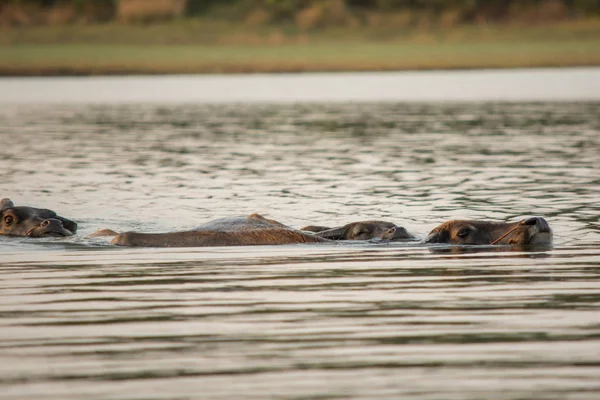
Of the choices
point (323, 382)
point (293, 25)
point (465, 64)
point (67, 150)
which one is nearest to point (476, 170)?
point (67, 150)

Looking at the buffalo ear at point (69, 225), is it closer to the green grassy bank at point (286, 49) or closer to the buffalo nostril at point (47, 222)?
the buffalo nostril at point (47, 222)

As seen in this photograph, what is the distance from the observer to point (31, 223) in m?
22.5

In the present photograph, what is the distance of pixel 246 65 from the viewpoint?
5605 inches

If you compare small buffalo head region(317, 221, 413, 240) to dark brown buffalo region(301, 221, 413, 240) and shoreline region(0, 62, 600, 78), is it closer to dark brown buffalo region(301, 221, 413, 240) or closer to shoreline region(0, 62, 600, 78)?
dark brown buffalo region(301, 221, 413, 240)

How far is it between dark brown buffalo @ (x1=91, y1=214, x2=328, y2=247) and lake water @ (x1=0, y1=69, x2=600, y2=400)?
37cm

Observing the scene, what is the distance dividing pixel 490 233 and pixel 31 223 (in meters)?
6.15

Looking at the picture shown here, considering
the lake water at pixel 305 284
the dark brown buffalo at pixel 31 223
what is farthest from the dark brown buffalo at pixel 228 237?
the dark brown buffalo at pixel 31 223

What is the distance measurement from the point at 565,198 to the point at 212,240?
7.98m

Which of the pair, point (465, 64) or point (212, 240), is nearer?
point (212, 240)

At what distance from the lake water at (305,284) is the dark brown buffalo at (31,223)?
0.38 metres

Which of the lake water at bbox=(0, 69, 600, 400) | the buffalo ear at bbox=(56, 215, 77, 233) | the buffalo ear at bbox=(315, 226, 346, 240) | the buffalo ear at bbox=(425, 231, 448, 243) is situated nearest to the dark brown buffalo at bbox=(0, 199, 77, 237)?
the buffalo ear at bbox=(56, 215, 77, 233)

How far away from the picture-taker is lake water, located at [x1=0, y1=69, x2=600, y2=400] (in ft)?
41.2

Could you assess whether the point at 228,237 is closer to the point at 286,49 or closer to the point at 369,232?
the point at 369,232

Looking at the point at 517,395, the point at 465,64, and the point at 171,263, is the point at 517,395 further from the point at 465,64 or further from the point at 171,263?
the point at 465,64
